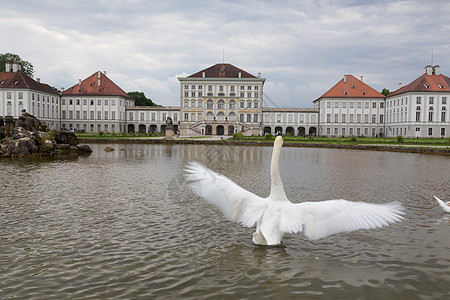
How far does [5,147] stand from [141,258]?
78.6 feet

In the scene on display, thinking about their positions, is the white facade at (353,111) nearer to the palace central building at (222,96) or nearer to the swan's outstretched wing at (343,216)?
the palace central building at (222,96)

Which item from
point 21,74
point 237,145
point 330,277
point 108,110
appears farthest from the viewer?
point 108,110

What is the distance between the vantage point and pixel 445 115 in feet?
245

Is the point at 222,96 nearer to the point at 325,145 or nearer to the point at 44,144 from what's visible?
the point at 325,145

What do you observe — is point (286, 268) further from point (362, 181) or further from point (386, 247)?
point (362, 181)

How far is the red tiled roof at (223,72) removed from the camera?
102637mm

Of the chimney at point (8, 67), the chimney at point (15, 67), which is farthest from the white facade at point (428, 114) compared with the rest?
the chimney at point (8, 67)

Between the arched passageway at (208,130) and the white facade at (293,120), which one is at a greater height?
the white facade at (293,120)

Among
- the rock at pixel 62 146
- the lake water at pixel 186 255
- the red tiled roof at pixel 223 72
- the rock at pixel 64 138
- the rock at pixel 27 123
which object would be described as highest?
the red tiled roof at pixel 223 72

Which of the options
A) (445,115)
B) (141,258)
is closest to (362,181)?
(141,258)

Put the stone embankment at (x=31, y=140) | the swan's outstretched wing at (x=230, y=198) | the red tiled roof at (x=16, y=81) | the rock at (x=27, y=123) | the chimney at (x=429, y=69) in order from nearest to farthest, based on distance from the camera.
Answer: the swan's outstretched wing at (x=230, y=198) → the stone embankment at (x=31, y=140) → the rock at (x=27, y=123) → the chimney at (x=429, y=69) → the red tiled roof at (x=16, y=81)

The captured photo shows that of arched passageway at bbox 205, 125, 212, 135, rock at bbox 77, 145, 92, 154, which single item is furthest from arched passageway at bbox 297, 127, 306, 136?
rock at bbox 77, 145, 92, 154

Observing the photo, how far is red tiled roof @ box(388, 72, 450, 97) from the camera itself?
74438mm

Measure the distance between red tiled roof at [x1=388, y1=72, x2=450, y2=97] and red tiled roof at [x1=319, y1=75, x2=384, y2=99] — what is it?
560 inches
